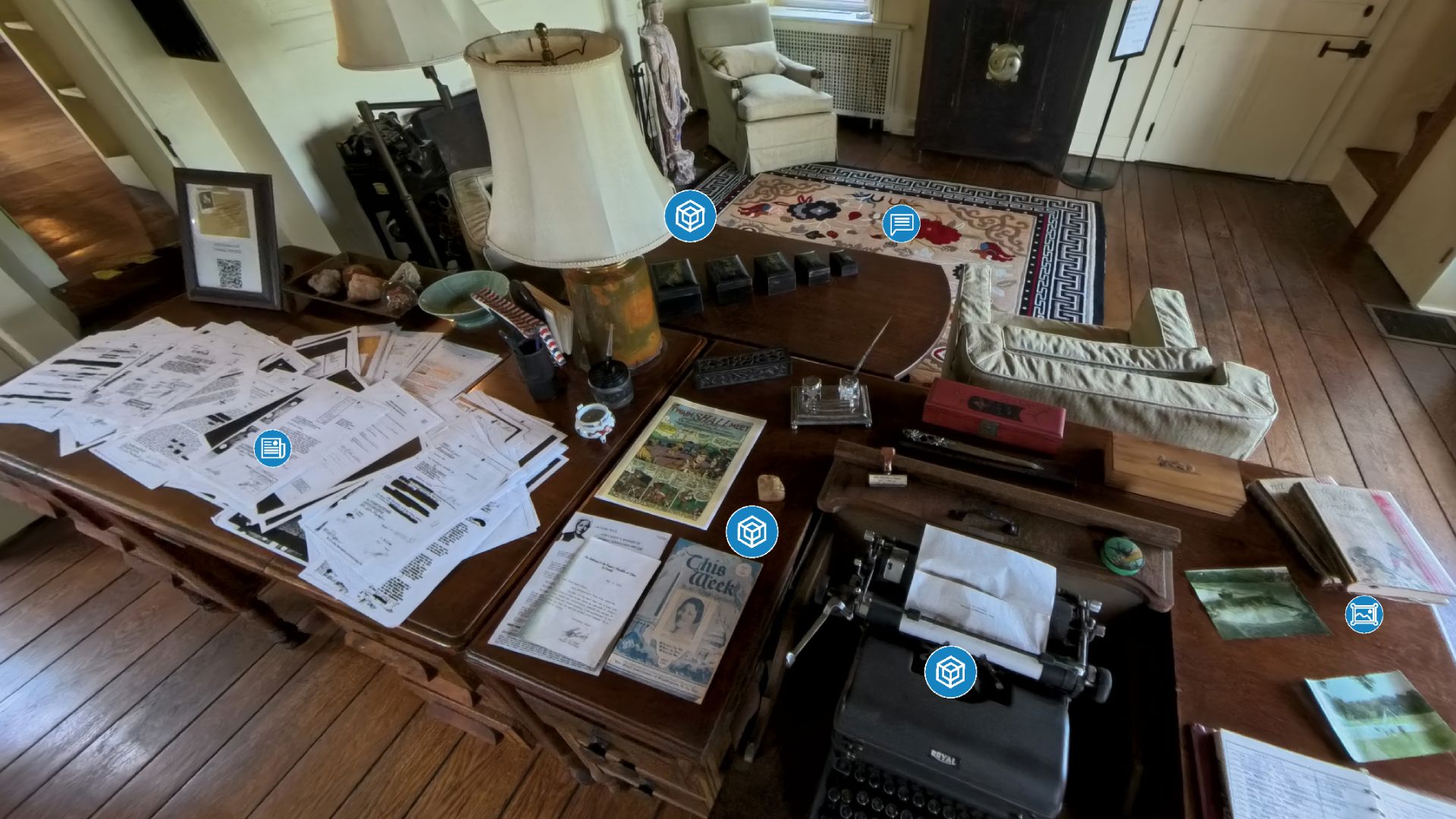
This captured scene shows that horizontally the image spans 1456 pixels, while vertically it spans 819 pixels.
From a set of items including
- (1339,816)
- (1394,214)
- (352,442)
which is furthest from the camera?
(1394,214)

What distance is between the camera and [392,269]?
154cm

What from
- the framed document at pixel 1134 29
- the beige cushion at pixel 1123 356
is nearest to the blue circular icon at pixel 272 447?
the beige cushion at pixel 1123 356

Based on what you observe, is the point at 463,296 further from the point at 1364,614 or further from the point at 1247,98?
the point at 1247,98

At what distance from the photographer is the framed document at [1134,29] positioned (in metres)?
3.01

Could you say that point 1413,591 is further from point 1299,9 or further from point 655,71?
point 1299,9

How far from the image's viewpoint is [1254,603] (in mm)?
817

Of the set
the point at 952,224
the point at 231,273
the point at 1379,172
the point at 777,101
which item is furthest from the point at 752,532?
the point at 1379,172

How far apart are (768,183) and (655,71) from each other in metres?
0.91

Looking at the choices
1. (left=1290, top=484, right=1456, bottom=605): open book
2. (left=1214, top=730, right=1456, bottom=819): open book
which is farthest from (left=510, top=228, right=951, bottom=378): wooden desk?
(left=1214, top=730, right=1456, bottom=819): open book

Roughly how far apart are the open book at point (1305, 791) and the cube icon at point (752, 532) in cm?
59

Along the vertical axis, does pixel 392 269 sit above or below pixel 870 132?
above

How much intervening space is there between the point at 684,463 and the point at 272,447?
0.73 meters

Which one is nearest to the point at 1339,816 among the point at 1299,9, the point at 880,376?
the point at 880,376

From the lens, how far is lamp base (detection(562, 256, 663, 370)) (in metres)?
1.07
